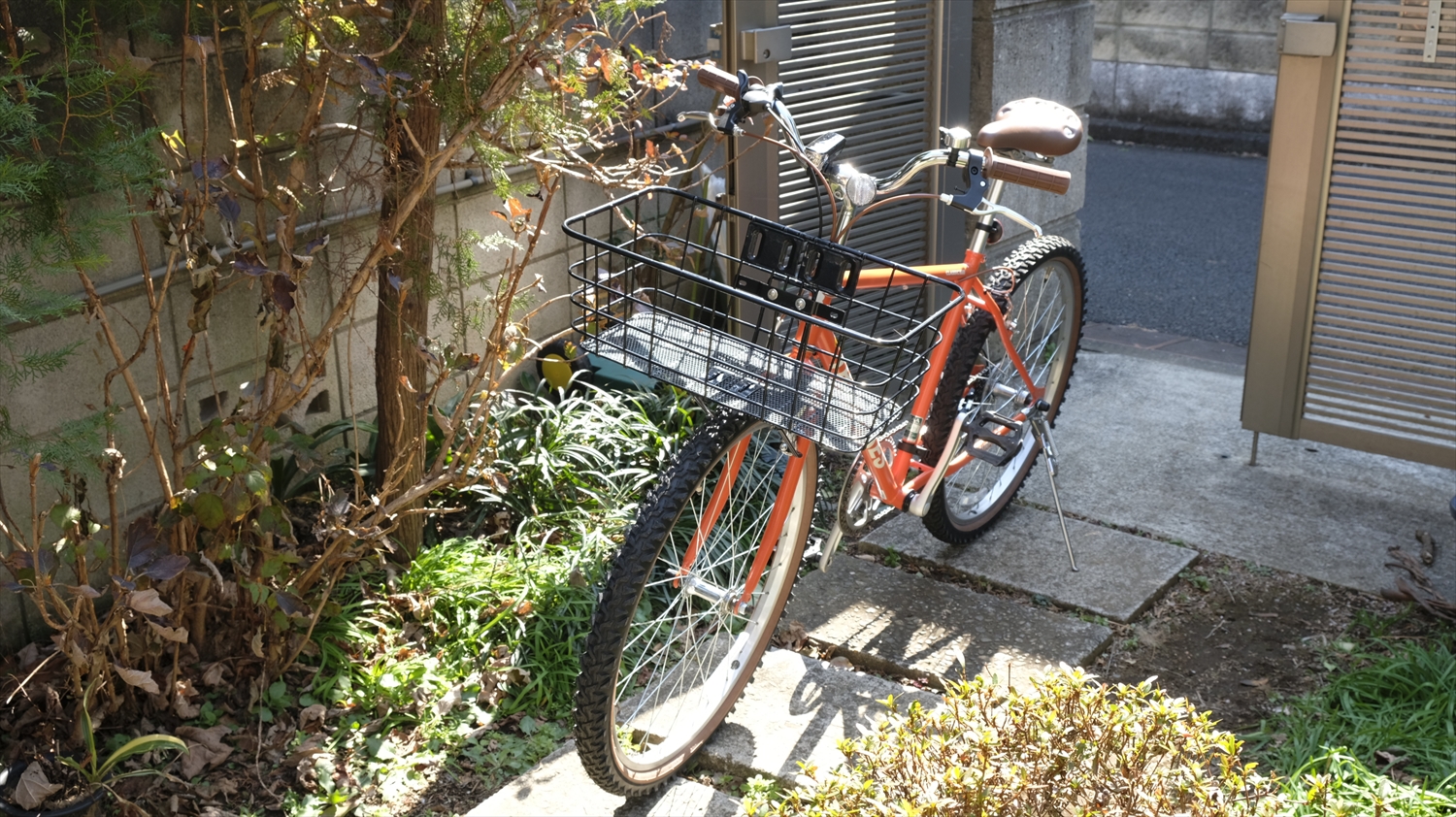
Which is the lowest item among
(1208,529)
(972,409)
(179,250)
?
(1208,529)

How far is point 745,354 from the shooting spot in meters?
2.79

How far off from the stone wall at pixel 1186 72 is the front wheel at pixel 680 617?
9.06 meters

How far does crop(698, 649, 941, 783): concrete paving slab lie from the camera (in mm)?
3166

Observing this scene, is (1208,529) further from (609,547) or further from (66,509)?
(66,509)

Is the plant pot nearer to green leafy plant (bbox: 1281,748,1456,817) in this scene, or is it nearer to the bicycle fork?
the bicycle fork

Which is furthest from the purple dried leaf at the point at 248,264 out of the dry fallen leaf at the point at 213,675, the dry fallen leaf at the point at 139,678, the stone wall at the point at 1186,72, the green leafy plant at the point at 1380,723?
the stone wall at the point at 1186,72

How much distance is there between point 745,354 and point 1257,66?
33.0 ft

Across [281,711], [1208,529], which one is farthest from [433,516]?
[1208,529]

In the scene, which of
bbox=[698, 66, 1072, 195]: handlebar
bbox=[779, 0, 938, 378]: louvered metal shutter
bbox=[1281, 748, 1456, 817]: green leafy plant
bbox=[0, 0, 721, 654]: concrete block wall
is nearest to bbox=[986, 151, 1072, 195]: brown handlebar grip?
bbox=[698, 66, 1072, 195]: handlebar

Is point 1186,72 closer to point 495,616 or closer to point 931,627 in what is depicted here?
point 931,627

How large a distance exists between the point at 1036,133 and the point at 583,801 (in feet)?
6.60

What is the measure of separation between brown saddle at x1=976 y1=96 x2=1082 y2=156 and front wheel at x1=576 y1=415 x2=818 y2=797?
0.98m

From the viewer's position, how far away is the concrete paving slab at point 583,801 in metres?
2.99

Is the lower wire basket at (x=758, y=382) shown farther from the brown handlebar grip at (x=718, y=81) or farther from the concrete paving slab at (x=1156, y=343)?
the concrete paving slab at (x=1156, y=343)
